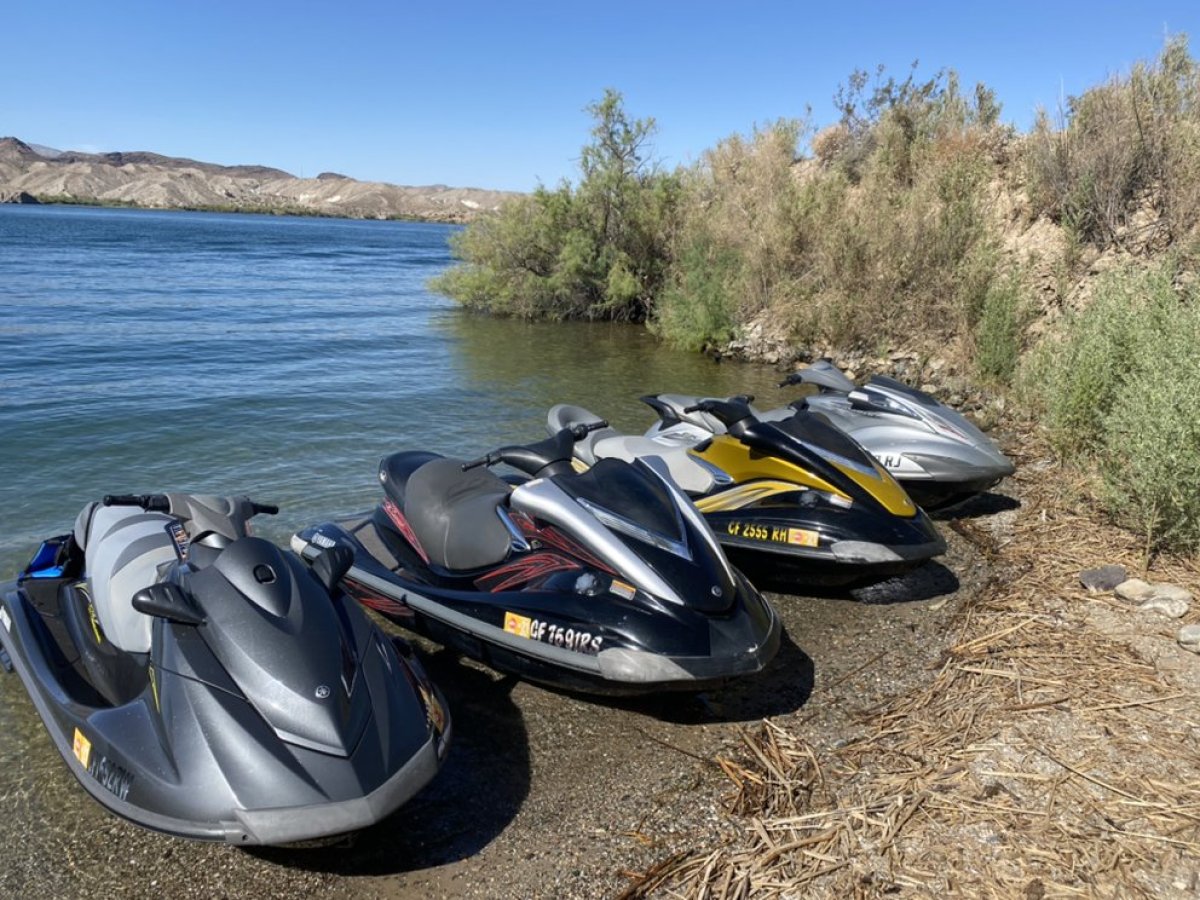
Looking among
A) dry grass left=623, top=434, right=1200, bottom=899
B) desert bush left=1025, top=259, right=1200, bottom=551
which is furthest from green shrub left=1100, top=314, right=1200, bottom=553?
dry grass left=623, top=434, right=1200, bottom=899

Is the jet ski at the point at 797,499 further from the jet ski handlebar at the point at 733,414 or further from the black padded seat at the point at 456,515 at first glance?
the black padded seat at the point at 456,515

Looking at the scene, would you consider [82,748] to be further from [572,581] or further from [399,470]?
[399,470]

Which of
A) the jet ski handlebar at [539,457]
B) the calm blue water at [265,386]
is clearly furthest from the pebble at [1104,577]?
the calm blue water at [265,386]

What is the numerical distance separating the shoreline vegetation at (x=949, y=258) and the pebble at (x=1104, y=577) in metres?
0.34

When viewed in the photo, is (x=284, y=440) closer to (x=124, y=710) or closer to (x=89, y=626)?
(x=89, y=626)

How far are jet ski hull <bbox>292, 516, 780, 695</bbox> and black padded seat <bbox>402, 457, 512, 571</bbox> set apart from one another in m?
0.17

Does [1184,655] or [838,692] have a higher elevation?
[1184,655]

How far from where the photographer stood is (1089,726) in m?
3.39

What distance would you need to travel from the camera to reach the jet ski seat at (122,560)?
3.35 m

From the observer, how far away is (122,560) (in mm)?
3623

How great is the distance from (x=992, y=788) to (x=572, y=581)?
1.82 m

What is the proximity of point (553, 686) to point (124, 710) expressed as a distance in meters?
1.66

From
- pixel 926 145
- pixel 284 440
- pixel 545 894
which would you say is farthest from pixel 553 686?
pixel 926 145

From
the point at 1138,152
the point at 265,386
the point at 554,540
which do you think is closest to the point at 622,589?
the point at 554,540
